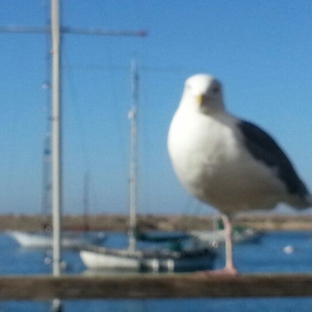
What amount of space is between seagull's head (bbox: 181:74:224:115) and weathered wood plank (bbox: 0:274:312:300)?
0.64 meters

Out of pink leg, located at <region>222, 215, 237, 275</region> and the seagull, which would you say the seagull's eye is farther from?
pink leg, located at <region>222, 215, 237, 275</region>

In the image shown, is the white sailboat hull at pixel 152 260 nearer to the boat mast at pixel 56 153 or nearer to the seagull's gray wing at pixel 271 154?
the boat mast at pixel 56 153

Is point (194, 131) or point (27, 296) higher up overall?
point (194, 131)

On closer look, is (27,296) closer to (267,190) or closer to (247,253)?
(267,190)

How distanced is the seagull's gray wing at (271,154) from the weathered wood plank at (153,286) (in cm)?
47

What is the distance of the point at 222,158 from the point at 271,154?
0.37 m

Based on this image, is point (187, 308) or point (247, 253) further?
point (247, 253)

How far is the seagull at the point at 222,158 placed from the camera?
3605 mm

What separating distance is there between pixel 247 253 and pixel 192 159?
4495 cm

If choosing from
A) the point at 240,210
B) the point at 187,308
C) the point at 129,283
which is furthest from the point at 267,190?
the point at 187,308

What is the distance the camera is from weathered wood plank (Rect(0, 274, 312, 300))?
3.47 m

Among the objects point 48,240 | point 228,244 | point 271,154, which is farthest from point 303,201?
point 48,240

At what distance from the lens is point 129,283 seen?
11.4 feet

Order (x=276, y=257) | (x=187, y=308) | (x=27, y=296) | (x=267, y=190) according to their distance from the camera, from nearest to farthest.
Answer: (x=27, y=296) < (x=267, y=190) < (x=187, y=308) < (x=276, y=257)
